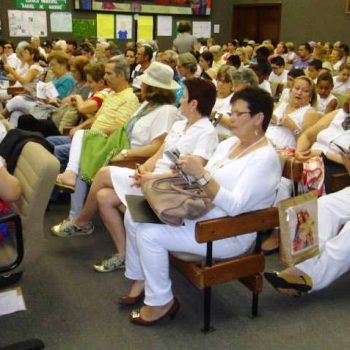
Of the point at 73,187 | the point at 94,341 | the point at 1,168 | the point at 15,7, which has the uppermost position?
the point at 15,7

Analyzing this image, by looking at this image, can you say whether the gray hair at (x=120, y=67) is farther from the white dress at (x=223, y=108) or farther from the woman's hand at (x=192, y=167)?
the woman's hand at (x=192, y=167)

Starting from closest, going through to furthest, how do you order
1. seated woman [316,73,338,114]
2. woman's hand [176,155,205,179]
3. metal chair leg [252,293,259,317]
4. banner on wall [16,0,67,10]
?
1. woman's hand [176,155,205,179]
2. metal chair leg [252,293,259,317]
3. seated woman [316,73,338,114]
4. banner on wall [16,0,67,10]

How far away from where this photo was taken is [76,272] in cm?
285

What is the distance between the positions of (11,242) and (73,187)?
1.10 meters

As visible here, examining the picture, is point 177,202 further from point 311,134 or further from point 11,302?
point 311,134

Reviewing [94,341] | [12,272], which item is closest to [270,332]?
[94,341]

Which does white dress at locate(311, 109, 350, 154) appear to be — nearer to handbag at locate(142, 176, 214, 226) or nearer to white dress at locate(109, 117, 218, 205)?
white dress at locate(109, 117, 218, 205)

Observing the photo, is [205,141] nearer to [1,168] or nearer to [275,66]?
[1,168]

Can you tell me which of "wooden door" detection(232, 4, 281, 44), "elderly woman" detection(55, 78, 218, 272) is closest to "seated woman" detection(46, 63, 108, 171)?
"elderly woman" detection(55, 78, 218, 272)

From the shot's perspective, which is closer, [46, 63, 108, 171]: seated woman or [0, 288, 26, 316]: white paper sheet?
[0, 288, 26, 316]: white paper sheet

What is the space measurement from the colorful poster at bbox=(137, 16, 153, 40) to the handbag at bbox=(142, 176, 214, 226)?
1030 centimetres

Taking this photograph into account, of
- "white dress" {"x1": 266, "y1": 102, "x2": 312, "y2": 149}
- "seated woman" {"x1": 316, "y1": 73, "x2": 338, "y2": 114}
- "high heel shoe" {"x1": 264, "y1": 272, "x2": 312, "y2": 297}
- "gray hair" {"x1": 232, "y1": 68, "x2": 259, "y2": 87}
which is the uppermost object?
"gray hair" {"x1": 232, "y1": 68, "x2": 259, "y2": 87}

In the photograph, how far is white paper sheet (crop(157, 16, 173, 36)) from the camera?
39.6 ft

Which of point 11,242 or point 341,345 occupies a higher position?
point 11,242
